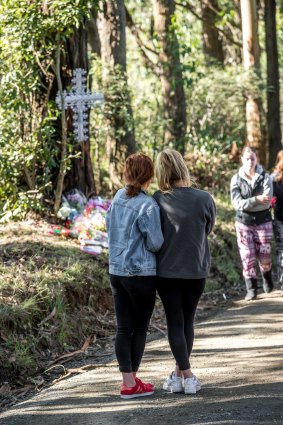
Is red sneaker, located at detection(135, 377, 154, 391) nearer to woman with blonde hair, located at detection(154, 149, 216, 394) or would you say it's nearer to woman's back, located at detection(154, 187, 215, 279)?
woman with blonde hair, located at detection(154, 149, 216, 394)

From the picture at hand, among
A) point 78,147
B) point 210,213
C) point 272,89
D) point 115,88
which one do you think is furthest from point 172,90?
point 210,213

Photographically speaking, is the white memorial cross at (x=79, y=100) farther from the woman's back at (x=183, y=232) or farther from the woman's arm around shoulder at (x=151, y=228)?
the woman's arm around shoulder at (x=151, y=228)

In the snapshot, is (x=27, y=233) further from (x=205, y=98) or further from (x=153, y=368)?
(x=205, y=98)

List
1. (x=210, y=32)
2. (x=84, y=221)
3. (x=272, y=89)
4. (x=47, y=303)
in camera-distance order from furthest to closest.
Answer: (x=210, y=32) < (x=272, y=89) < (x=84, y=221) < (x=47, y=303)

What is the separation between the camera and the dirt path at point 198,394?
720 cm

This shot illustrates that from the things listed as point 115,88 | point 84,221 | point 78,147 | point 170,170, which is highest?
point 115,88

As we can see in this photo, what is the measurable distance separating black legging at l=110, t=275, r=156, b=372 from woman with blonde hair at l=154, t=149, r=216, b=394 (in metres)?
0.16

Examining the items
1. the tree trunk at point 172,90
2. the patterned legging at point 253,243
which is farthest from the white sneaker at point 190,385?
the tree trunk at point 172,90

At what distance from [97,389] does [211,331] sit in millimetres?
2856

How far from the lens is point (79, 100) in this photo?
14.2 meters

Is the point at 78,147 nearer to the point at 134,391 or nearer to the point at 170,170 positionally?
the point at 170,170

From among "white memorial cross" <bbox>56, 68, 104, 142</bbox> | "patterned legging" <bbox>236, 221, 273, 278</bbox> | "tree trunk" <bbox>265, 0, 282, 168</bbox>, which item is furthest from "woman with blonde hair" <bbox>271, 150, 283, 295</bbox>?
"tree trunk" <bbox>265, 0, 282, 168</bbox>

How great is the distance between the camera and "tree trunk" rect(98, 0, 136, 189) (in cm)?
1770

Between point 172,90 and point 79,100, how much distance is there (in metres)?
6.71
